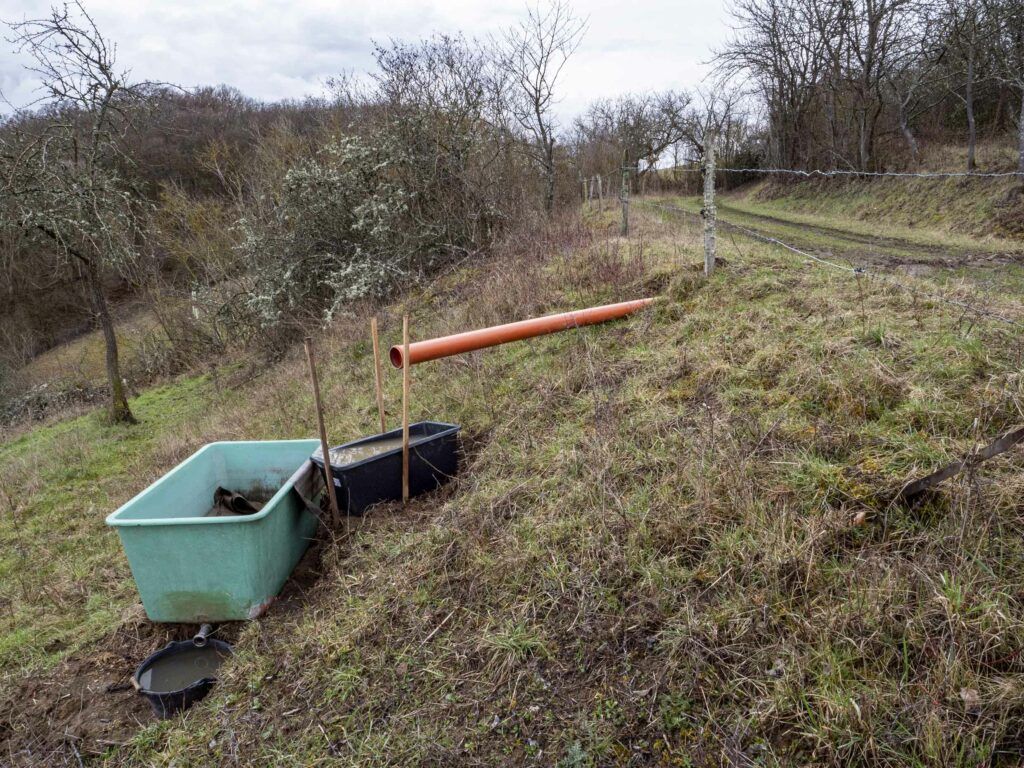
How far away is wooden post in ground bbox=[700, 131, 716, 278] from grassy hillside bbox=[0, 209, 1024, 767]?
1.02 metres

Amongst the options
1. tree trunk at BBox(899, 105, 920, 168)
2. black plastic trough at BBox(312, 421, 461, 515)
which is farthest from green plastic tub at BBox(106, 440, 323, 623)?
tree trunk at BBox(899, 105, 920, 168)

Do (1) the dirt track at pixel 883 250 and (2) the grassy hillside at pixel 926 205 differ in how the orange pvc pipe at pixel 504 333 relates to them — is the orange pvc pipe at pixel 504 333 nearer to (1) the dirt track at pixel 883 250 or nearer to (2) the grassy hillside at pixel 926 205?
(1) the dirt track at pixel 883 250

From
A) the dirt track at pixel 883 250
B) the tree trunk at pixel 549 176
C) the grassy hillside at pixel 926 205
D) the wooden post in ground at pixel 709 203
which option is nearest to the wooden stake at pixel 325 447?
the wooden post in ground at pixel 709 203

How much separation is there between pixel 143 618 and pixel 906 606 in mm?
4132

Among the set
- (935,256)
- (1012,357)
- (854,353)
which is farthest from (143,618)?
(935,256)

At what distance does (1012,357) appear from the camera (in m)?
3.26

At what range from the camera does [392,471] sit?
4.28m

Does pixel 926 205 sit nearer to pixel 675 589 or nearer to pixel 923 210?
pixel 923 210

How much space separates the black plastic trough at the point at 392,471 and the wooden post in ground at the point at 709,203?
3.23 meters

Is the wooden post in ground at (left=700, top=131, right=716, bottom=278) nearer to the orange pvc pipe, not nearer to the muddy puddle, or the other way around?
the orange pvc pipe

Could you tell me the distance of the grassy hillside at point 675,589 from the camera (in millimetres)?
2020

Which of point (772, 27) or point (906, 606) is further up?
point (772, 27)

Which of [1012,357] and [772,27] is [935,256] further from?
[772,27]

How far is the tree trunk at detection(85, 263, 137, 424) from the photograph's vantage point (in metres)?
9.56
